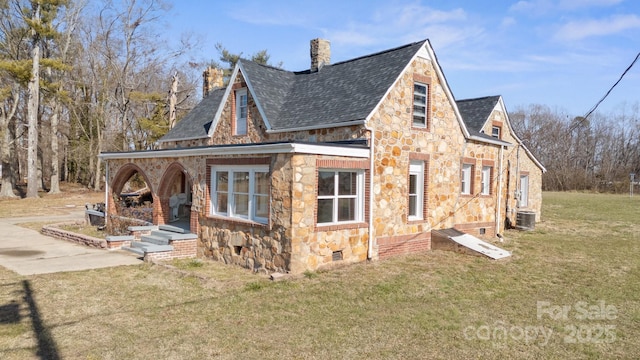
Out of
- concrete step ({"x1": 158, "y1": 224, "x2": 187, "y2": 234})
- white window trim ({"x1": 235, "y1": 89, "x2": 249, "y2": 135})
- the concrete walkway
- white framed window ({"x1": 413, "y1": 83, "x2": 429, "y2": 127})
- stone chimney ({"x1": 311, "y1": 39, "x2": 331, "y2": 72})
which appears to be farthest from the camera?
stone chimney ({"x1": 311, "y1": 39, "x2": 331, "y2": 72})

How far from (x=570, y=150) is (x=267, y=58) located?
4925 centimetres

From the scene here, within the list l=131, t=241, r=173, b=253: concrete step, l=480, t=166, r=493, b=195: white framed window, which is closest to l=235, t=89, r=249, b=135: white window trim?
l=131, t=241, r=173, b=253: concrete step

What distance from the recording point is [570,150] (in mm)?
66188

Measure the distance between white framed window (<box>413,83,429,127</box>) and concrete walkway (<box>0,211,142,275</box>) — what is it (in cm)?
919

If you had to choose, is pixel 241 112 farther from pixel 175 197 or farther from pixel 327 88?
pixel 175 197

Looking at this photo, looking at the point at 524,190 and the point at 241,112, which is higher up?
the point at 241,112

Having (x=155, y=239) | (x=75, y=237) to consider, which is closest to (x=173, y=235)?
(x=155, y=239)

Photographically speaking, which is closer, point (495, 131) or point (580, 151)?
point (495, 131)

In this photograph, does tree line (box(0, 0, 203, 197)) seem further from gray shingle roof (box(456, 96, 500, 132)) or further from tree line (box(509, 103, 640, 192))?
tree line (box(509, 103, 640, 192))

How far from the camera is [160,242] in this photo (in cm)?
1305

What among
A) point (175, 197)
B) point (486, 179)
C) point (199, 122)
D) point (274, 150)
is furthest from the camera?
point (199, 122)

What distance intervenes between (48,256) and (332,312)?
29.1ft

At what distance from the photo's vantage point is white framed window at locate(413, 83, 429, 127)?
1370 cm

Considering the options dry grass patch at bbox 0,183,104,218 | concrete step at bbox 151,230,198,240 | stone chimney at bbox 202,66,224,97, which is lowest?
dry grass patch at bbox 0,183,104,218
